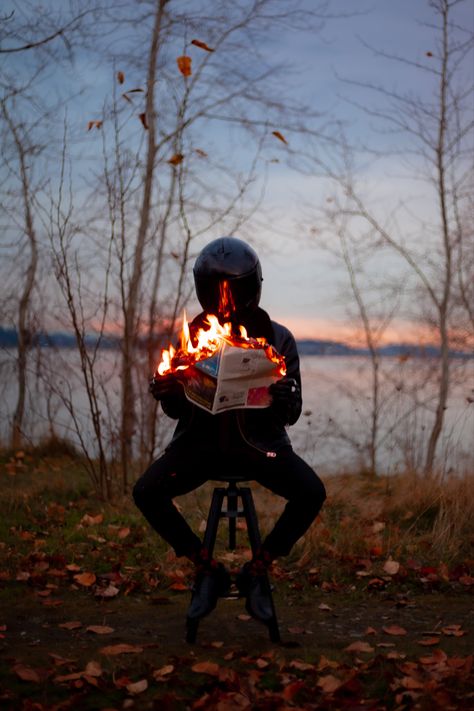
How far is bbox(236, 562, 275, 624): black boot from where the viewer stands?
12.3 ft

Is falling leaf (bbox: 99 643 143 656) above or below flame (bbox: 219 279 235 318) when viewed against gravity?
below

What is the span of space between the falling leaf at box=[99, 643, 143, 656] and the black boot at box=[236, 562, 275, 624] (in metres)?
0.59

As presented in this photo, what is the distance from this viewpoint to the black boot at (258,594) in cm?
376

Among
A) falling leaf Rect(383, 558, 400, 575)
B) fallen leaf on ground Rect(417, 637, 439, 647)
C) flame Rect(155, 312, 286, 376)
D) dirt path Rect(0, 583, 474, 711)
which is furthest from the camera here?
falling leaf Rect(383, 558, 400, 575)

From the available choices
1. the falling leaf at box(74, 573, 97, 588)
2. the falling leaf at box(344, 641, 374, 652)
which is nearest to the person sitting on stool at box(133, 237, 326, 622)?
the falling leaf at box(344, 641, 374, 652)

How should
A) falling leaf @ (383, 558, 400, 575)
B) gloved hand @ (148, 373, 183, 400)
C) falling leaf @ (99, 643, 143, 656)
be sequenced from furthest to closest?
1. falling leaf @ (383, 558, 400, 575)
2. falling leaf @ (99, 643, 143, 656)
3. gloved hand @ (148, 373, 183, 400)

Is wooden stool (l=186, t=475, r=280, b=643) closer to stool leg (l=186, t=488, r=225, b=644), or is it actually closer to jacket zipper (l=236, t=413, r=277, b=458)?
stool leg (l=186, t=488, r=225, b=644)

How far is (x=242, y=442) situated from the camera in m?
3.71

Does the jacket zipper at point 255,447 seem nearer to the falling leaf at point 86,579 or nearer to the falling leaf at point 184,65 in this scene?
the falling leaf at point 86,579

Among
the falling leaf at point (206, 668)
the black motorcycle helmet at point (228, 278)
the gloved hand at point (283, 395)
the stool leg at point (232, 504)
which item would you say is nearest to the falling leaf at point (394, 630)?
the stool leg at point (232, 504)

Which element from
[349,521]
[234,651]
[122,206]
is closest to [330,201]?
[122,206]

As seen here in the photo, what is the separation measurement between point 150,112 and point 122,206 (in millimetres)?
2585

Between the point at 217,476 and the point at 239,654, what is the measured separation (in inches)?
33.7

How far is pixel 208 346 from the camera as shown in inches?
138
